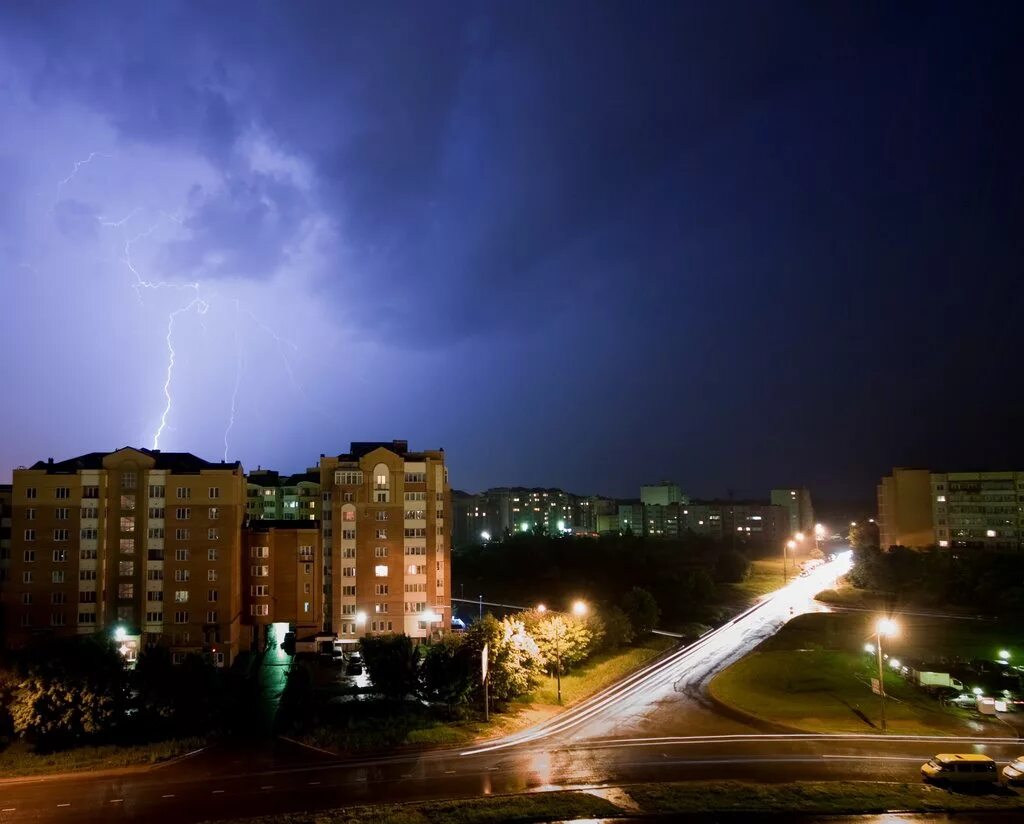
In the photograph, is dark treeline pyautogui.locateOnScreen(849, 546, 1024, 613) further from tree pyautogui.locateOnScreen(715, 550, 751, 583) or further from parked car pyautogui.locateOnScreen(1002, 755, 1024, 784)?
parked car pyautogui.locateOnScreen(1002, 755, 1024, 784)

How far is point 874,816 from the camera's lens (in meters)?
22.2

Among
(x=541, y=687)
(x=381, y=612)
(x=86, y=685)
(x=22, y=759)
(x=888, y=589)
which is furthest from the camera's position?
(x=888, y=589)

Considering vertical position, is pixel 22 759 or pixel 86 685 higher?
pixel 86 685

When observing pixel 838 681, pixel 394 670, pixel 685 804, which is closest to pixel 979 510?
pixel 838 681

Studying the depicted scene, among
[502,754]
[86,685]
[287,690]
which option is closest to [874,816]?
[502,754]

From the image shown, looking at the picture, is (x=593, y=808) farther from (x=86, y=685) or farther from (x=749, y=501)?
(x=749, y=501)

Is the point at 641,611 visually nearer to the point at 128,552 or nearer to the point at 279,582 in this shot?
the point at 279,582

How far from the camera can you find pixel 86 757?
91.8 feet

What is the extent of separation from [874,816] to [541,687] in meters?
19.9

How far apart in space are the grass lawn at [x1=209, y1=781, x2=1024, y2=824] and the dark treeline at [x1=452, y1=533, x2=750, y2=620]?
46909 millimetres

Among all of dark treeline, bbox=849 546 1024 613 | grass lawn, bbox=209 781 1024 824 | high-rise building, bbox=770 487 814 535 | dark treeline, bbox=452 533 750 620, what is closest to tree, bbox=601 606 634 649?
dark treeline, bbox=452 533 750 620

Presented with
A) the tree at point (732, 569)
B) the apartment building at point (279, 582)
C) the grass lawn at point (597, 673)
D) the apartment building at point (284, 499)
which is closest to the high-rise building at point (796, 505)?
the tree at point (732, 569)

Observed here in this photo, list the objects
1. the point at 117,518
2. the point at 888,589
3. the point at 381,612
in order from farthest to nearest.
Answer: the point at 888,589 → the point at 381,612 → the point at 117,518

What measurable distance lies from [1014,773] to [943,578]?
5449 centimetres
